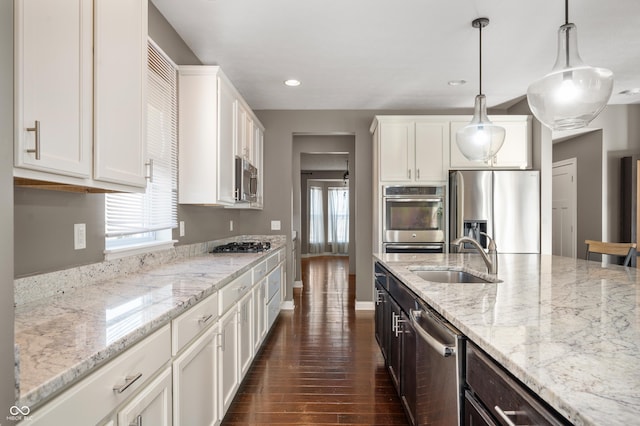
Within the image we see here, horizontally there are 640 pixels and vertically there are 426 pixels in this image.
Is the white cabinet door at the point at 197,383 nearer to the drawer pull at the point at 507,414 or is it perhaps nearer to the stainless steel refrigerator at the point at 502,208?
the drawer pull at the point at 507,414

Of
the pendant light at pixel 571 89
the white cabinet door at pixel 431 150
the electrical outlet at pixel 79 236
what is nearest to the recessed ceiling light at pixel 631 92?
the white cabinet door at pixel 431 150

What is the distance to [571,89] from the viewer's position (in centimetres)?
173

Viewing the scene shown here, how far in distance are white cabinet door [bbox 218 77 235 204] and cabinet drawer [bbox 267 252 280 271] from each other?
69 centimetres

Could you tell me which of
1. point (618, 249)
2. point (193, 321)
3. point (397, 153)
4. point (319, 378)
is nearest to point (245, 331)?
point (319, 378)

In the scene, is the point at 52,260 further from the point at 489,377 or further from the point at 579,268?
the point at 579,268

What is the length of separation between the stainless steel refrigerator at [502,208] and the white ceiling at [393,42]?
1.02 metres

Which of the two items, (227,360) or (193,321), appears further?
(227,360)

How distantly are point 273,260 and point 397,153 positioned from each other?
1.98 m

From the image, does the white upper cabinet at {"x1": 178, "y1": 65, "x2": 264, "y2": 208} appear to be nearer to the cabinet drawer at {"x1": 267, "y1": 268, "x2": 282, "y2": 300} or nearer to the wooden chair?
the cabinet drawer at {"x1": 267, "y1": 268, "x2": 282, "y2": 300}

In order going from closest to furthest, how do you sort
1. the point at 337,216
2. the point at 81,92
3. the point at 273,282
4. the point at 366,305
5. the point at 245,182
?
1. the point at 81,92
2. the point at 245,182
3. the point at 273,282
4. the point at 366,305
5. the point at 337,216

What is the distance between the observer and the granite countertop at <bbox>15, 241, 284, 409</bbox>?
77cm

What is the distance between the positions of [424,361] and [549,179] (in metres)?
3.56

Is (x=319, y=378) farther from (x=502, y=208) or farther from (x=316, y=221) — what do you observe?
(x=316, y=221)

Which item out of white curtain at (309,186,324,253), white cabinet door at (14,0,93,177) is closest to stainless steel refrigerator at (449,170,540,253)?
white cabinet door at (14,0,93,177)
